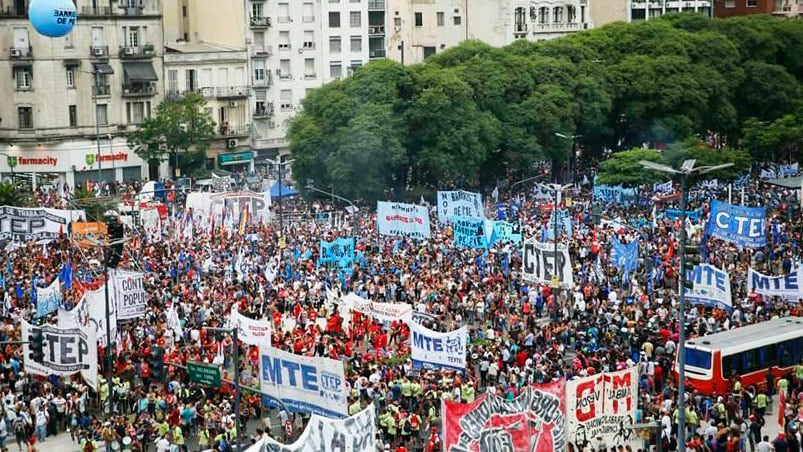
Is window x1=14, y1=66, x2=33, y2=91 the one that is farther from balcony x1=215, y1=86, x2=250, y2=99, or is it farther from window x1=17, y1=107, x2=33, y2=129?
balcony x1=215, y1=86, x2=250, y2=99

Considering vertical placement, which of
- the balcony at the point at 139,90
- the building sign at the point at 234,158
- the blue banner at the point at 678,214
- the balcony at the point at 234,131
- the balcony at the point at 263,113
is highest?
the balcony at the point at 139,90

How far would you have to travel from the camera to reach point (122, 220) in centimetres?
6319

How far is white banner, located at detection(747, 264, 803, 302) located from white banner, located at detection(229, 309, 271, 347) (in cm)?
1484

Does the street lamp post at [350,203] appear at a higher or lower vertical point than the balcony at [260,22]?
lower

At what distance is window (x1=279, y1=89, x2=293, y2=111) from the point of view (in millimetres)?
97250

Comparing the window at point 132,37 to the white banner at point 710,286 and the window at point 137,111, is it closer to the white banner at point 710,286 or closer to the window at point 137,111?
the window at point 137,111

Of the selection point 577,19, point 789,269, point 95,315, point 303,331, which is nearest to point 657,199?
point 789,269

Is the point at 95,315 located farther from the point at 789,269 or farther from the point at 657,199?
the point at 657,199

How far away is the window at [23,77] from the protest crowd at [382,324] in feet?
75.6

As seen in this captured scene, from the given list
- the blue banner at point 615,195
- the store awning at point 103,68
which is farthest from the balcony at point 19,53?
the blue banner at point 615,195

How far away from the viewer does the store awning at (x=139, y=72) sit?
8781cm

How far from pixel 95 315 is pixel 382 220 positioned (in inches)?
697

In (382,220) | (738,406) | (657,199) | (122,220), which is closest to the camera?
(738,406)

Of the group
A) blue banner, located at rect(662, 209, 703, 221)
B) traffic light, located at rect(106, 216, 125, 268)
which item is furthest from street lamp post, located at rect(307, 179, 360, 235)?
blue banner, located at rect(662, 209, 703, 221)
